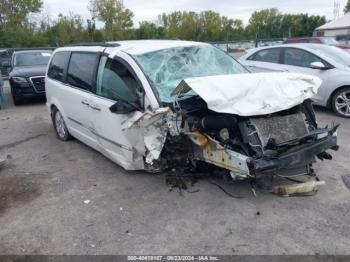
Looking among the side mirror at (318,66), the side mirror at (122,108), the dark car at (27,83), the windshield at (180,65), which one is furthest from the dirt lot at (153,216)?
the dark car at (27,83)

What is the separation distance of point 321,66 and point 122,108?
4871 mm

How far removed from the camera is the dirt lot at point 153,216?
10.4 ft

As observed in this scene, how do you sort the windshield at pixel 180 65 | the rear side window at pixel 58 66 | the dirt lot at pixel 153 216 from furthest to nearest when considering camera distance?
the rear side window at pixel 58 66 < the windshield at pixel 180 65 < the dirt lot at pixel 153 216

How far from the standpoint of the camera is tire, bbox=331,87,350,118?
7.04 m

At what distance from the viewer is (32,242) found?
3.33 metres

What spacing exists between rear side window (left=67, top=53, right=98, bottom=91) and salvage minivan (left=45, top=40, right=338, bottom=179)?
2 centimetres

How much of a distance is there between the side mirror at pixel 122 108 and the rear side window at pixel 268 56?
5.18 meters

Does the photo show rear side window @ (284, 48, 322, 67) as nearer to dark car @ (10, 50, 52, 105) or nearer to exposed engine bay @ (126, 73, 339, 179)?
exposed engine bay @ (126, 73, 339, 179)

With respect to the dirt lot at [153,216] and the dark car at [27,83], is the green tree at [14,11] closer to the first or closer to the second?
the dark car at [27,83]

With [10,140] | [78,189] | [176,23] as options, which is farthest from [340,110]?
[176,23]

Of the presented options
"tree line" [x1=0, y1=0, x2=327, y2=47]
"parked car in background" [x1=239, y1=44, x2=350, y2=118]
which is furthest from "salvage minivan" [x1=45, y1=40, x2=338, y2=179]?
"tree line" [x1=0, y1=0, x2=327, y2=47]

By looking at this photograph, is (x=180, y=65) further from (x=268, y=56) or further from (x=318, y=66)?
(x=268, y=56)

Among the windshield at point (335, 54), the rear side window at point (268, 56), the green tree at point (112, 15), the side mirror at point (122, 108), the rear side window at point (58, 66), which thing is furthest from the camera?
Answer: the green tree at point (112, 15)

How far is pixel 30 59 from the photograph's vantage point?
11.7 meters
